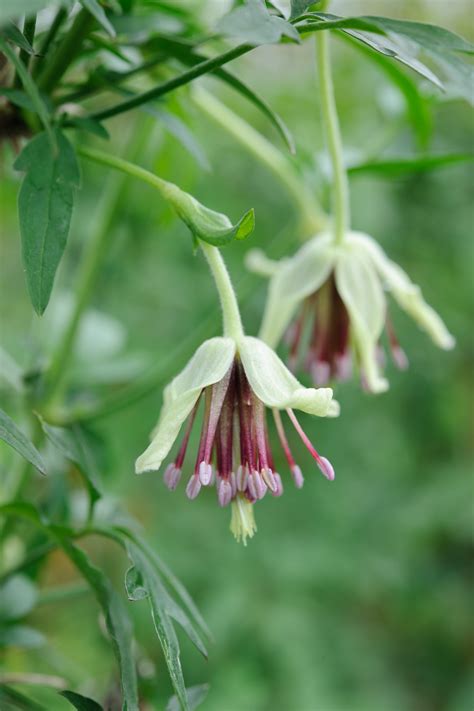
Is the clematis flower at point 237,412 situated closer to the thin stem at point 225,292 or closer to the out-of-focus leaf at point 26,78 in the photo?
the thin stem at point 225,292

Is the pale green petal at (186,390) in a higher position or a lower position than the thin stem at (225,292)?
lower

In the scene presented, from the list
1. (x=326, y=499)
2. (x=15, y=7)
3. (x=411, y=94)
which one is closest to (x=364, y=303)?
(x=411, y=94)

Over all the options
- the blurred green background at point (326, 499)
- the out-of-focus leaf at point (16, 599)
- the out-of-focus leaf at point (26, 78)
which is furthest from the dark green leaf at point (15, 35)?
the blurred green background at point (326, 499)

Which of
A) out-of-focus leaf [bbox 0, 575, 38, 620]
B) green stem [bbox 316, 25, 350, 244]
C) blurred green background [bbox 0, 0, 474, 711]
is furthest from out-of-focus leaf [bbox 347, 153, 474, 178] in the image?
blurred green background [bbox 0, 0, 474, 711]

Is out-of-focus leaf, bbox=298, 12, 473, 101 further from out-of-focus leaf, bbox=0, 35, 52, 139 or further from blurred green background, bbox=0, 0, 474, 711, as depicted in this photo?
blurred green background, bbox=0, 0, 474, 711

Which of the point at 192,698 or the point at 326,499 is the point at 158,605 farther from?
the point at 326,499

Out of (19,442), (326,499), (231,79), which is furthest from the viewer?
(326,499)

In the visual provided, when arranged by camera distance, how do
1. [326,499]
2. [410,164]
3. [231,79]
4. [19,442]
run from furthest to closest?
[326,499], [410,164], [231,79], [19,442]
